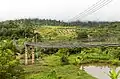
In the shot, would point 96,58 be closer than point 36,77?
No

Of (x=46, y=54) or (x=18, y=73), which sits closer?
(x=18, y=73)

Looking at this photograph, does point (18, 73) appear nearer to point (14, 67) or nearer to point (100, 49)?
point (14, 67)

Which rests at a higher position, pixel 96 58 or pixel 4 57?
pixel 4 57

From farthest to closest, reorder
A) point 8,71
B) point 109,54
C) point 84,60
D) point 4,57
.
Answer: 1. point 109,54
2. point 84,60
3. point 4,57
4. point 8,71

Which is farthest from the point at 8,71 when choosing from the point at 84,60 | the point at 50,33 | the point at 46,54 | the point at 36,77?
the point at 50,33

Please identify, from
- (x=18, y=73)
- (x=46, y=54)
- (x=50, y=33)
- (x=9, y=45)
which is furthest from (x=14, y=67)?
(x=50, y=33)

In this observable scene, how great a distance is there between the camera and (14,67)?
22.8 meters

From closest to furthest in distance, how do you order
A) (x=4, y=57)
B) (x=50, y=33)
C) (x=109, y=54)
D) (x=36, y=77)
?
(x=4, y=57)
(x=36, y=77)
(x=109, y=54)
(x=50, y=33)

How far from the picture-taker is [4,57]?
910 inches

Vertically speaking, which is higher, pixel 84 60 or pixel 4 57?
pixel 4 57

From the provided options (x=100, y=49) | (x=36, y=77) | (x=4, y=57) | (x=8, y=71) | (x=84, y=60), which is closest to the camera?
(x=8, y=71)

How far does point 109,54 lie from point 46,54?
11.2 metres

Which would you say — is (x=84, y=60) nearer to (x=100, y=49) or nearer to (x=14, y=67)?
(x=100, y=49)

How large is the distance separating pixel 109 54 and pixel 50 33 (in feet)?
98.3
